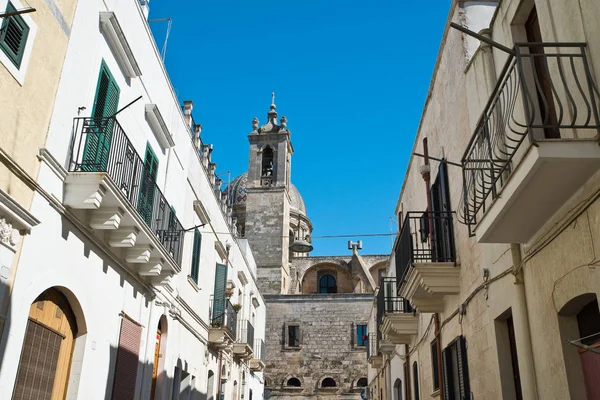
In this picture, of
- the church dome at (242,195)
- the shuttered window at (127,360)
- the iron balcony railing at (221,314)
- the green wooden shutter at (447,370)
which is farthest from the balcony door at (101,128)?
the church dome at (242,195)

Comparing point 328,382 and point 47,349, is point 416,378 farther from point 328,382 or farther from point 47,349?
point 328,382

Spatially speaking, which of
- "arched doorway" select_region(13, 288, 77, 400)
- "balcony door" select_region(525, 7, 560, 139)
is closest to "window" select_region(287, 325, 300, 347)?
"arched doorway" select_region(13, 288, 77, 400)

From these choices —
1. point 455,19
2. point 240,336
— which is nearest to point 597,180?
point 455,19

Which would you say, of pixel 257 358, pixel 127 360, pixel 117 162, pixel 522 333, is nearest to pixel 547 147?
pixel 522 333

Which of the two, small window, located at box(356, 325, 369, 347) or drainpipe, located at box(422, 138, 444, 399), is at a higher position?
small window, located at box(356, 325, 369, 347)

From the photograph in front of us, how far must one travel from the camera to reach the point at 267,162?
143 ft

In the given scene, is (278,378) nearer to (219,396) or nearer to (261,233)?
(261,233)

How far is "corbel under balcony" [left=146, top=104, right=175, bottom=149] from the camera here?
10570 mm

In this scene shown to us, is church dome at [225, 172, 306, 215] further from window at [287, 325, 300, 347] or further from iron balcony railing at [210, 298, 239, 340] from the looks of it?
iron balcony railing at [210, 298, 239, 340]

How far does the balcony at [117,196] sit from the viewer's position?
734cm

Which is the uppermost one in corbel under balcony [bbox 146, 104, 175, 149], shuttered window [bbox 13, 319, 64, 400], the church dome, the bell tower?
the church dome

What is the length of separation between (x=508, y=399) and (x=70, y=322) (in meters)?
5.61

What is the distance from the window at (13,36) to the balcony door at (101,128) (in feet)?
4.68

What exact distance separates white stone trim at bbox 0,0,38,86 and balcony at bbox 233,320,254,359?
49.7 feet
